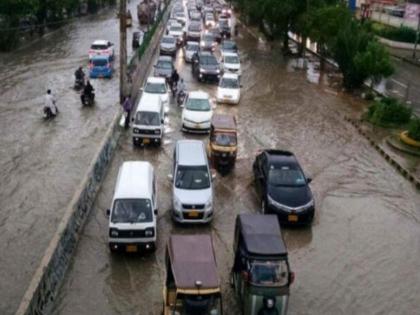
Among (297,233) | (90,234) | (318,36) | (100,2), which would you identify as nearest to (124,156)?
(90,234)

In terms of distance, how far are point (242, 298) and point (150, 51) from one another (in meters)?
35.2

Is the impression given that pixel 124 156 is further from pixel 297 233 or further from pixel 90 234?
pixel 297 233

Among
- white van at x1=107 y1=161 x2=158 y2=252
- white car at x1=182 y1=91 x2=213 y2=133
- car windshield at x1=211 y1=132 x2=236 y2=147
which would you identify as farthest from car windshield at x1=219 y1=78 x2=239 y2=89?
white van at x1=107 y1=161 x2=158 y2=252

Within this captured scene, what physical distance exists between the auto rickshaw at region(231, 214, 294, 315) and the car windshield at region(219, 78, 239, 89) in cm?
2025

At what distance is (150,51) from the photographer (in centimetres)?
4591

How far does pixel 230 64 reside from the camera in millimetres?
40594

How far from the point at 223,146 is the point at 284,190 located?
481cm

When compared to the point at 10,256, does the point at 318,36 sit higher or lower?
higher

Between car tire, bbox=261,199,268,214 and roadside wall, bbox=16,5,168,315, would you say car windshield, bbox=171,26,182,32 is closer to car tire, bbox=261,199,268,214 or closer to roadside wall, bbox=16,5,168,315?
roadside wall, bbox=16,5,168,315

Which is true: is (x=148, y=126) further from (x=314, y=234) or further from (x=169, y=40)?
(x=169, y=40)

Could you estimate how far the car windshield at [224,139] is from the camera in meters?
22.8

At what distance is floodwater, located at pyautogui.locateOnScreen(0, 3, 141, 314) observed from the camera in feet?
53.9

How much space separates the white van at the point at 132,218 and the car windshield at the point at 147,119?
8.01 metres

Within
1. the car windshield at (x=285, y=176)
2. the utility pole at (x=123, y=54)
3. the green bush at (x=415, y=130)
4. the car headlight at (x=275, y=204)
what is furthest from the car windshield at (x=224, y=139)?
the utility pole at (x=123, y=54)
